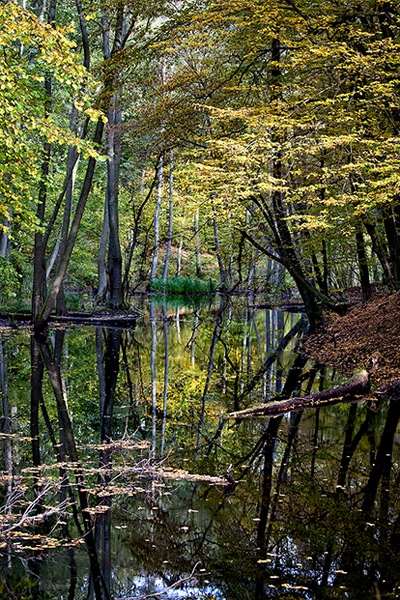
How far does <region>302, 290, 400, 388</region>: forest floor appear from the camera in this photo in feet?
31.9

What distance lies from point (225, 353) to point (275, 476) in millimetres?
8764

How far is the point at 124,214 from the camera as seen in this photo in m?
32.7

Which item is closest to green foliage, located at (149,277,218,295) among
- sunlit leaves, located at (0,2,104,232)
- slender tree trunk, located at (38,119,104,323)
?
slender tree trunk, located at (38,119,104,323)

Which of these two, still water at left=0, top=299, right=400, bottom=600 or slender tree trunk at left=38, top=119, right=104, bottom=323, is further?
slender tree trunk at left=38, top=119, right=104, bottom=323

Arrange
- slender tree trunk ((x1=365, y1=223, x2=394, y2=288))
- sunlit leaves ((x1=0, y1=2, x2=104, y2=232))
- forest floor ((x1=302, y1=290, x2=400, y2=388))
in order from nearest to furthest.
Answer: sunlit leaves ((x1=0, y1=2, x2=104, y2=232)) → forest floor ((x1=302, y1=290, x2=400, y2=388)) → slender tree trunk ((x1=365, y1=223, x2=394, y2=288))

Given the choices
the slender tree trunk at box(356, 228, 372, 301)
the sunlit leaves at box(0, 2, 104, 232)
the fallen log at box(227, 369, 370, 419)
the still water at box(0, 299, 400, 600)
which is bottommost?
the still water at box(0, 299, 400, 600)

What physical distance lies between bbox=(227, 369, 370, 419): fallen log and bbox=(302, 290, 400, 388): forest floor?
1.95 feet

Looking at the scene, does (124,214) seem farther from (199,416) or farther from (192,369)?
(199,416)

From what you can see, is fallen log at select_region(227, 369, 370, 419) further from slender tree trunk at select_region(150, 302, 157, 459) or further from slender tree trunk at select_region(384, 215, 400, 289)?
slender tree trunk at select_region(384, 215, 400, 289)

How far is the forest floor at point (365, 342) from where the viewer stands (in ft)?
31.9

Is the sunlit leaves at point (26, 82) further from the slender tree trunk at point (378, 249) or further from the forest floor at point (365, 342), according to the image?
the slender tree trunk at point (378, 249)

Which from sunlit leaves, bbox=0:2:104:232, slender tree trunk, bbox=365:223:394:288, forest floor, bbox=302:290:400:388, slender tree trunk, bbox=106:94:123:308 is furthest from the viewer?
slender tree trunk, bbox=106:94:123:308

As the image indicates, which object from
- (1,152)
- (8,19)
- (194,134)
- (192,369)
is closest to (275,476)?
(8,19)

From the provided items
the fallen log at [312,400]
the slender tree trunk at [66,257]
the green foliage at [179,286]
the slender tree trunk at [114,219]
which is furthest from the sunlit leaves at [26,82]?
the green foliage at [179,286]
